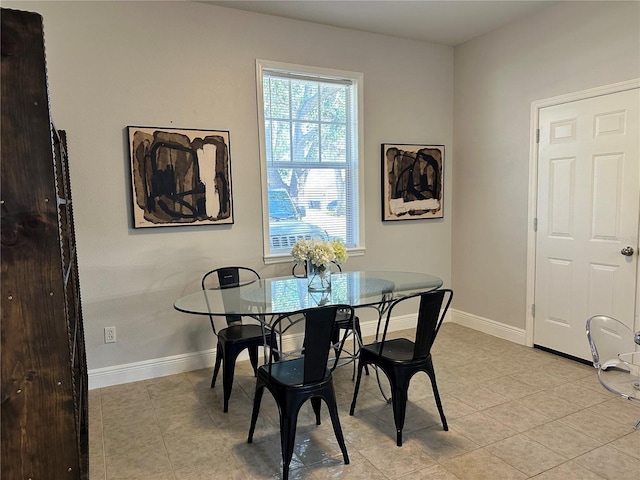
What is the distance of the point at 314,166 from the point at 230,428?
88.5 inches

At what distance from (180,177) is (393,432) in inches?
89.9

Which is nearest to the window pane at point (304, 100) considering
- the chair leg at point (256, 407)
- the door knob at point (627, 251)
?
the chair leg at point (256, 407)

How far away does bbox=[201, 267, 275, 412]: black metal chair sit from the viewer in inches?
107

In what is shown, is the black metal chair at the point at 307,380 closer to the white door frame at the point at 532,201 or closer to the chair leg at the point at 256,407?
the chair leg at the point at 256,407

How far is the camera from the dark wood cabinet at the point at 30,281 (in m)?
1.32

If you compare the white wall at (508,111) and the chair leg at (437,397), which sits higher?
the white wall at (508,111)

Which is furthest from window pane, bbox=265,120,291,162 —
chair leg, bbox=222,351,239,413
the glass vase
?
chair leg, bbox=222,351,239,413

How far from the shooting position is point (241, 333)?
2.89m

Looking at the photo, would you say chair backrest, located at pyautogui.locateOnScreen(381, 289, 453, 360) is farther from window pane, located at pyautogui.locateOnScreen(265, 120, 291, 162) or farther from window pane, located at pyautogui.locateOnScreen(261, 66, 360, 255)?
window pane, located at pyautogui.locateOnScreen(265, 120, 291, 162)

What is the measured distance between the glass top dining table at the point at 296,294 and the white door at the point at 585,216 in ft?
4.02

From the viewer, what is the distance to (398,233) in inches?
168

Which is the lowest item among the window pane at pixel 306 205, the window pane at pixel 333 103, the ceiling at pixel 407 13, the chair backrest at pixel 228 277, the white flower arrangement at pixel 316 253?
the chair backrest at pixel 228 277

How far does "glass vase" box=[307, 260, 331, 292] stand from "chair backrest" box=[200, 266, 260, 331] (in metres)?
0.49

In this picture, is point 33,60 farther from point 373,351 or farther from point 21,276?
point 373,351
